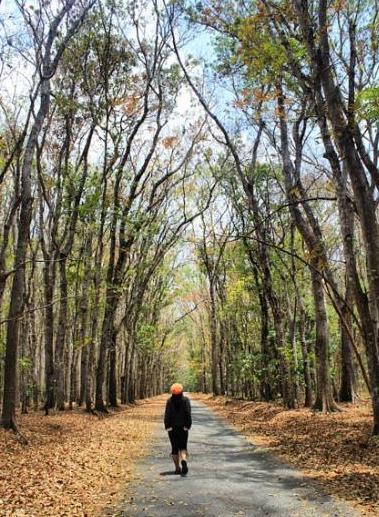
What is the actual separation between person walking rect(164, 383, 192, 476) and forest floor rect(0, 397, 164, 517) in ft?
2.99

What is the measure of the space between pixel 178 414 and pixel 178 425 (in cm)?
21

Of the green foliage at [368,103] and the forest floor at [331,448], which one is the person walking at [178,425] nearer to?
the forest floor at [331,448]

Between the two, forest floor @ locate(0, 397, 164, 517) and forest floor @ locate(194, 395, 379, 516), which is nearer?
forest floor @ locate(0, 397, 164, 517)

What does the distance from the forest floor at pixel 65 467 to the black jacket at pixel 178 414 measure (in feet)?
3.81

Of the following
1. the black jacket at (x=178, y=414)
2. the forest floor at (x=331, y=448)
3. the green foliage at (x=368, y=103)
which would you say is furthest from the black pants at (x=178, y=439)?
the green foliage at (x=368, y=103)

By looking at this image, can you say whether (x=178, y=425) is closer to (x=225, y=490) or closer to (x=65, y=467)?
(x=225, y=490)

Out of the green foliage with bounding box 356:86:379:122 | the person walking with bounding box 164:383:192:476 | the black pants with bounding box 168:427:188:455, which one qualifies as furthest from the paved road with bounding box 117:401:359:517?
the green foliage with bounding box 356:86:379:122

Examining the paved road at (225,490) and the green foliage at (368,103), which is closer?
the paved road at (225,490)

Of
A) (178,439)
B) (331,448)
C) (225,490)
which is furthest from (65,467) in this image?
(331,448)

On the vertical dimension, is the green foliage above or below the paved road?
above

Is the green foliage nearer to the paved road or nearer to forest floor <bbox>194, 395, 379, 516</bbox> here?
forest floor <bbox>194, 395, 379, 516</bbox>

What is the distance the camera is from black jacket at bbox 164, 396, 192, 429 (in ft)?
30.7

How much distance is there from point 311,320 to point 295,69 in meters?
25.6

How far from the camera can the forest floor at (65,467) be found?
705 cm
